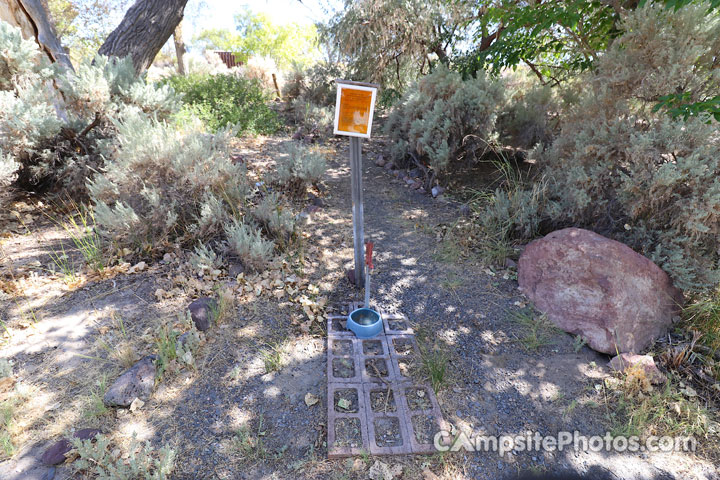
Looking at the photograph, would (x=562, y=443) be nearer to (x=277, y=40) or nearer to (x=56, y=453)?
(x=56, y=453)

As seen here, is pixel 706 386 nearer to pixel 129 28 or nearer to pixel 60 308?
pixel 60 308

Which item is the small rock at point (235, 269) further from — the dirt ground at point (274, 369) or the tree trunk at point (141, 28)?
the tree trunk at point (141, 28)

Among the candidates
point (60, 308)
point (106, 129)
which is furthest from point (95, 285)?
point (106, 129)

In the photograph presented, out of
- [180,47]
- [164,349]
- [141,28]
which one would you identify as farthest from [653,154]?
[180,47]

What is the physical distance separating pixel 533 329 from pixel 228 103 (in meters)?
7.11

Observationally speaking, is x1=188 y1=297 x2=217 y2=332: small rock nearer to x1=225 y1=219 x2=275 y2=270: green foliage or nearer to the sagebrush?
x1=225 y1=219 x2=275 y2=270: green foliage

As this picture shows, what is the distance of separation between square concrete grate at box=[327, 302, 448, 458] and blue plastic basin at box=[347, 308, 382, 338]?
0.15ft

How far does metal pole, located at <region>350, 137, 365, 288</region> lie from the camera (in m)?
2.65

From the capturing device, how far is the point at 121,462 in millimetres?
1673

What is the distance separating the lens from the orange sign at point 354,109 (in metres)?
2.42

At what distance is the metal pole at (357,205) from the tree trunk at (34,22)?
4862 mm

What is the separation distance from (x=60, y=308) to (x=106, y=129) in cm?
267

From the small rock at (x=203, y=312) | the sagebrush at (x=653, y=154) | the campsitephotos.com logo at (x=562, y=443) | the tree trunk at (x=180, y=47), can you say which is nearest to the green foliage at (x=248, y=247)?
the small rock at (x=203, y=312)

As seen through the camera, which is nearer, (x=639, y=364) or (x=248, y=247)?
(x=639, y=364)
